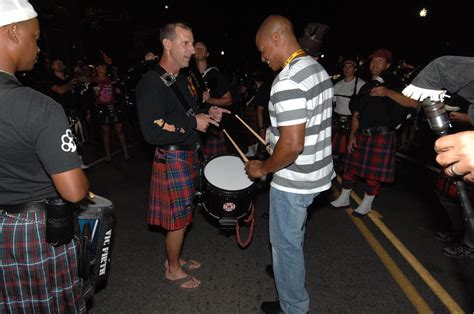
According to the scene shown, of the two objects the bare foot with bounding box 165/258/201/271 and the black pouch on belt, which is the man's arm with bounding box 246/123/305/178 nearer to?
the black pouch on belt

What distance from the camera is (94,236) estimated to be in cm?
178

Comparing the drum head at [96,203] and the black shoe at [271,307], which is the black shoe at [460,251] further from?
the drum head at [96,203]

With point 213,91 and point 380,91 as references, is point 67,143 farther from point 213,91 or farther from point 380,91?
point 380,91

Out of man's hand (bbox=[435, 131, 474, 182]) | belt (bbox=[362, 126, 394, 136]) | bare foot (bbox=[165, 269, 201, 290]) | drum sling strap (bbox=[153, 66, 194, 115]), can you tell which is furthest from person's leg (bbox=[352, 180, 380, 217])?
man's hand (bbox=[435, 131, 474, 182])

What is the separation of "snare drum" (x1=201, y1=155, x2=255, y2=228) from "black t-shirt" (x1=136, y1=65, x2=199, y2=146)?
43cm

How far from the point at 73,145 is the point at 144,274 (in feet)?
6.68

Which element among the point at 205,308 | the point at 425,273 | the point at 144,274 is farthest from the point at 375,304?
the point at 144,274

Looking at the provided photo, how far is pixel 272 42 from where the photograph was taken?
2141 mm

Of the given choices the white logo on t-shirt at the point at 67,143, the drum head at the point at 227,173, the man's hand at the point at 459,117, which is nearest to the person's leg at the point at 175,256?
the drum head at the point at 227,173

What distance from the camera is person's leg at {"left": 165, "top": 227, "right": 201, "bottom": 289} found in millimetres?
2805

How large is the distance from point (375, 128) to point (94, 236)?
367cm

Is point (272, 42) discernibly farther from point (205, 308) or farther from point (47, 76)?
point (47, 76)

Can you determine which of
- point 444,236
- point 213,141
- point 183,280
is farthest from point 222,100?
point 444,236

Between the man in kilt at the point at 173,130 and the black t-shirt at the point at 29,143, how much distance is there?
3.33ft
